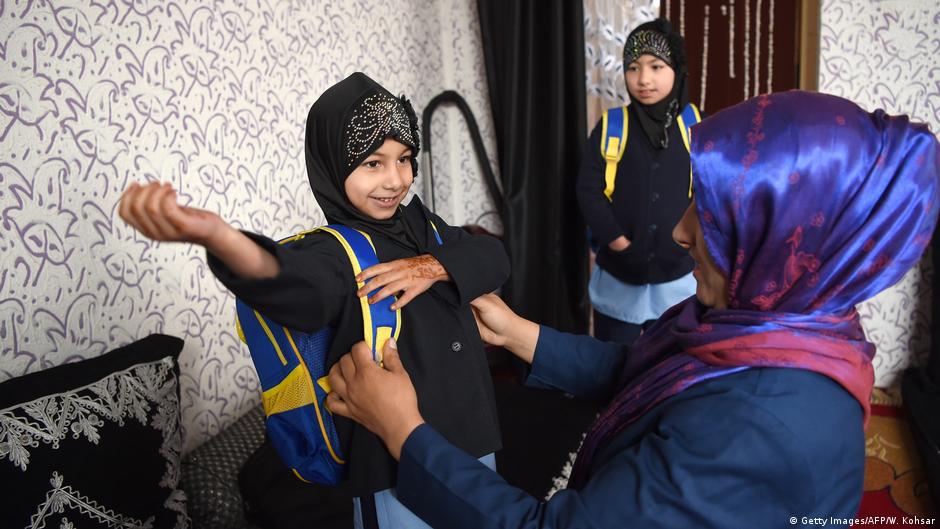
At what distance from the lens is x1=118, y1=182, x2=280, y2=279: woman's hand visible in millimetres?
594

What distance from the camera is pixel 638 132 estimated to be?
218cm

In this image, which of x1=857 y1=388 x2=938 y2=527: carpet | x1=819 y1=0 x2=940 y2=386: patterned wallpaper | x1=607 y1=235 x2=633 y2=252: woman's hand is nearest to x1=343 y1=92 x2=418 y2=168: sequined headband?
x1=607 y1=235 x2=633 y2=252: woman's hand

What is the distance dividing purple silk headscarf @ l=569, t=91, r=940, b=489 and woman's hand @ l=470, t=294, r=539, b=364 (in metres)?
0.38

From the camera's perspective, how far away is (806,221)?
0.75 metres

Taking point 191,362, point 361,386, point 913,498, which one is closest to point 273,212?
point 191,362

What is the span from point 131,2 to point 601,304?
1.71m

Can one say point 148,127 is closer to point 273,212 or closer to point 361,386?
point 273,212

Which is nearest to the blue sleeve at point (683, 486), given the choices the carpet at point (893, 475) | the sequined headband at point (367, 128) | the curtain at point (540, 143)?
the sequined headband at point (367, 128)

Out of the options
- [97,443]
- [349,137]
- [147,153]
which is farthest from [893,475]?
[147,153]

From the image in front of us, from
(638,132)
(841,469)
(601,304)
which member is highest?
(638,132)

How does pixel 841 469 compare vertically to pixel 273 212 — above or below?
below

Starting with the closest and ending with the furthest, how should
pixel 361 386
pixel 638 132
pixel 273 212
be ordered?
1. pixel 361 386
2. pixel 273 212
3. pixel 638 132

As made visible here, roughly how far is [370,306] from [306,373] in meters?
0.15

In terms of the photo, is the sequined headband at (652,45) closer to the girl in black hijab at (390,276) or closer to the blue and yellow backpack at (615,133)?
the blue and yellow backpack at (615,133)
